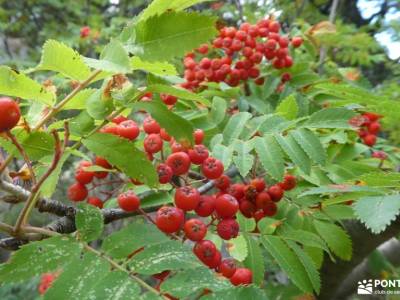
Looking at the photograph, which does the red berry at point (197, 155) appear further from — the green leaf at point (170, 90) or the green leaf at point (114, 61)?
the green leaf at point (114, 61)

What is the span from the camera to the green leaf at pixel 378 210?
0.89 meters

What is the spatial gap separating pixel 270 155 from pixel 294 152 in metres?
0.07

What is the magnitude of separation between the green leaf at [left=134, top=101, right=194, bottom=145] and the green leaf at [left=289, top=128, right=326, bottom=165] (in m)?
0.43

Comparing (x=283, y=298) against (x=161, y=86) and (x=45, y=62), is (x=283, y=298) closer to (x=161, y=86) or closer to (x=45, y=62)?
(x=161, y=86)

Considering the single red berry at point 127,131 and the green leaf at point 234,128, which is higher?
the single red berry at point 127,131

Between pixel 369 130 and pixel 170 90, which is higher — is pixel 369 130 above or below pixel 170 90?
below

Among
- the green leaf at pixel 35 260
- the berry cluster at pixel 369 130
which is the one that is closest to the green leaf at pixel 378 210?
the green leaf at pixel 35 260


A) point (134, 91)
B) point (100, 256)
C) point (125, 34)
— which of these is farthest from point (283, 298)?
point (125, 34)

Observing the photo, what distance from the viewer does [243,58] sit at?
2.41 m

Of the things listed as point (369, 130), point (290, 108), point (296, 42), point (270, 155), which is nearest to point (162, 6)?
point (270, 155)

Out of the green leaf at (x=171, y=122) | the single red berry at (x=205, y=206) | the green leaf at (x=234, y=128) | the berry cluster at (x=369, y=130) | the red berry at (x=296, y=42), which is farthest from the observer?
the red berry at (x=296, y=42)

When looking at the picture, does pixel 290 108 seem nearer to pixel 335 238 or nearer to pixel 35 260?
pixel 335 238

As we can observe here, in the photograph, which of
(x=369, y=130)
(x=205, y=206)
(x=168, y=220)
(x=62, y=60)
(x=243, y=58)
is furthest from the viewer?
(x=243, y=58)

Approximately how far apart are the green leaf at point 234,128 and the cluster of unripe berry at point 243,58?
968 millimetres
